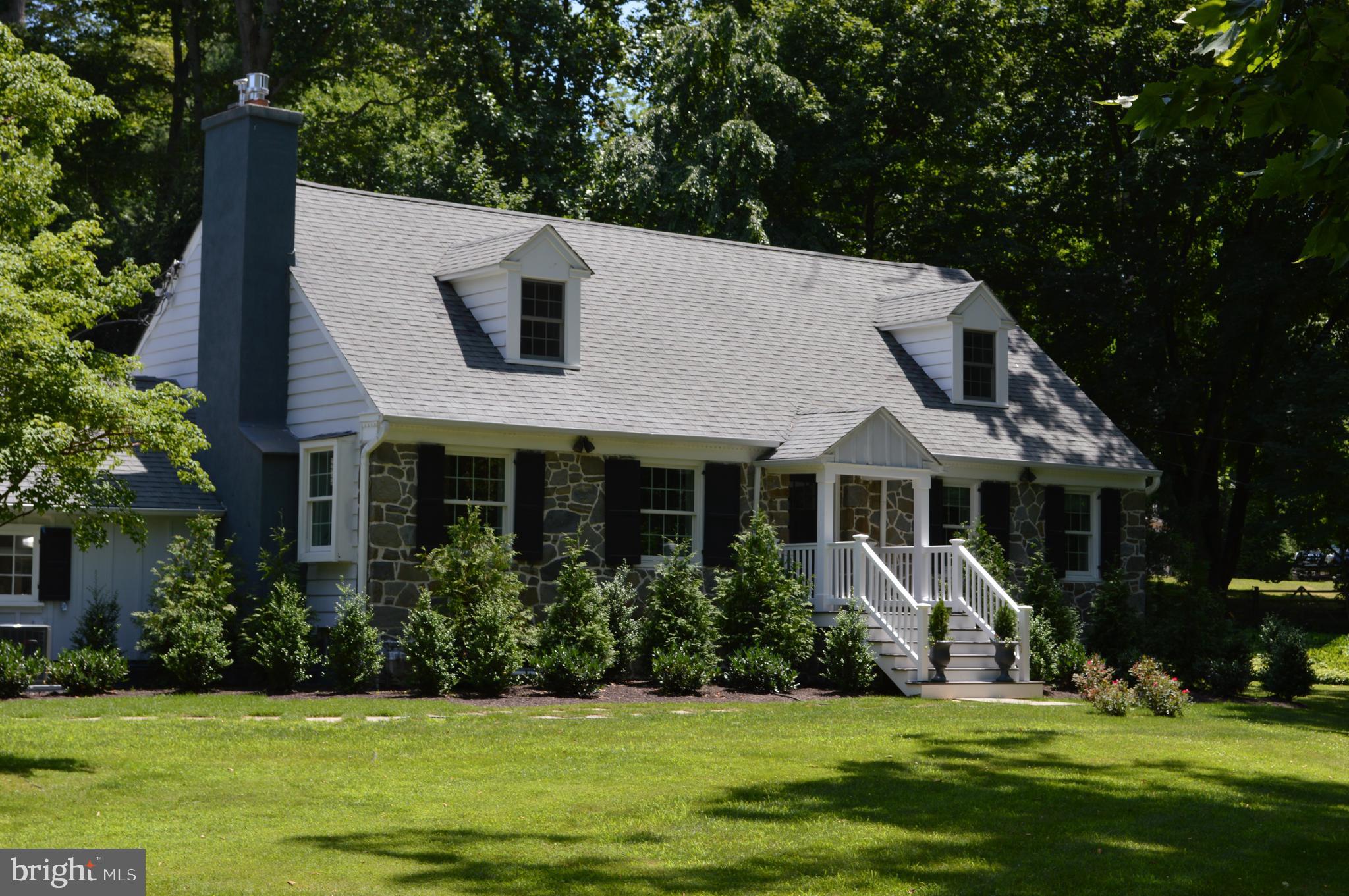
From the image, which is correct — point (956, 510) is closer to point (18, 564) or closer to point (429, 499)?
point (429, 499)

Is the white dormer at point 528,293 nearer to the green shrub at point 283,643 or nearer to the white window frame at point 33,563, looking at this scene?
the green shrub at point 283,643

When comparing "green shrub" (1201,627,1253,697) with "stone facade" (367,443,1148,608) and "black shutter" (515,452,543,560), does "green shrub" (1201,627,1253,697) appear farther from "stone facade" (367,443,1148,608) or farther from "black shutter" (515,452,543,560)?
"black shutter" (515,452,543,560)

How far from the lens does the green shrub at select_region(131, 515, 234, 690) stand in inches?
685

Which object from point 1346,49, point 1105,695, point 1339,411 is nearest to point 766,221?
point 1339,411

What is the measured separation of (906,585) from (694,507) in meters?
3.14

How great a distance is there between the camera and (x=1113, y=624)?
22.2m

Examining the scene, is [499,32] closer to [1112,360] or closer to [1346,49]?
[1112,360]

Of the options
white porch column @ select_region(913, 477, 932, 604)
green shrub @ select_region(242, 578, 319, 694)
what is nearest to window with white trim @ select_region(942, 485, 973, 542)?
white porch column @ select_region(913, 477, 932, 604)

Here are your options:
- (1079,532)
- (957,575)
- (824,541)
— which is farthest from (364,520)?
(1079,532)

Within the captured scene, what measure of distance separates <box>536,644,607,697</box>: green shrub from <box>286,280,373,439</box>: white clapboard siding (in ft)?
12.3

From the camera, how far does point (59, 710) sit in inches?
586

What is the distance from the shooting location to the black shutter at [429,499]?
18.2 metres

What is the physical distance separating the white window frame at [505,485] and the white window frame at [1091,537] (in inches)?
377

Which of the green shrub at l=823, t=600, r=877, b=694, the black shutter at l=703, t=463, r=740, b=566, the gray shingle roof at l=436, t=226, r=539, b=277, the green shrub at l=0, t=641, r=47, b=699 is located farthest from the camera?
the black shutter at l=703, t=463, r=740, b=566
